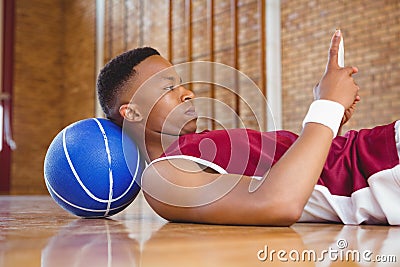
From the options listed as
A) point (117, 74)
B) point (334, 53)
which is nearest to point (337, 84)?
point (334, 53)

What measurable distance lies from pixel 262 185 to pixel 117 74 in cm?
71

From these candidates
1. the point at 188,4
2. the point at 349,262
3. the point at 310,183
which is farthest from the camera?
the point at 188,4

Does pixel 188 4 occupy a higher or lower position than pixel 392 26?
higher

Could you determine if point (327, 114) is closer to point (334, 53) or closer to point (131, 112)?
point (334, 53)

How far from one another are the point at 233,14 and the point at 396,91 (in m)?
2.09

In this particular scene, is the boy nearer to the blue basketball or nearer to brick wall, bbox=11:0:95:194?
the blue basketball

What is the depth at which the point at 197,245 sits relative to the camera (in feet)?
3.96

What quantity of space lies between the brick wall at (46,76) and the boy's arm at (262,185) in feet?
23.1

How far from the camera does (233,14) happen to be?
6469 mm

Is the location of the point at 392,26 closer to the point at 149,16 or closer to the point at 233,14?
the point at 233,14

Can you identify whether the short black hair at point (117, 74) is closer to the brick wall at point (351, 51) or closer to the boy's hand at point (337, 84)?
the boy's hand at point (337, 84)

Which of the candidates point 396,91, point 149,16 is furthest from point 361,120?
point 149,16

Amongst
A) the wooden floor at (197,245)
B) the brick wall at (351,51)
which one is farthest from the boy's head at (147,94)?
the brick wall at (351,51)

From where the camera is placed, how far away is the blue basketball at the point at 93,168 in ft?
6.17
